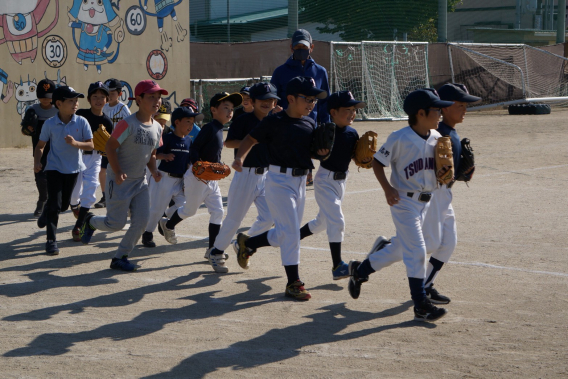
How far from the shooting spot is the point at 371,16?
35.6 metres

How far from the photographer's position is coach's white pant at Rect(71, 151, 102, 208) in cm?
833

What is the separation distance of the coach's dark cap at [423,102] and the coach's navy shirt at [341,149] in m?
1.02

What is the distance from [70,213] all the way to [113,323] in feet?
17.0

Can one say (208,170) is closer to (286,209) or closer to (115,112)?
(286,209)

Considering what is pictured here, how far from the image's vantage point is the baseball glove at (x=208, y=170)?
22.7 ft

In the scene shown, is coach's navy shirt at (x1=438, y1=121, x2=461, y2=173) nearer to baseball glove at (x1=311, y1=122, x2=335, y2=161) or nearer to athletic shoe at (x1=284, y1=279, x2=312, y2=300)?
baseball glove at (x1=311, y1=122, x2=335, y2=161)

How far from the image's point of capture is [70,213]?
32.7ft

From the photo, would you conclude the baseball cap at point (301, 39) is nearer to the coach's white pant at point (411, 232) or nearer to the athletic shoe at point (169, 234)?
the athletic shoe at point (169, 234)

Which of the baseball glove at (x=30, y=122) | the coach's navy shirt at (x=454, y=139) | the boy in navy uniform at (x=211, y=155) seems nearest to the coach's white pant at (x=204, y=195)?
the boy in navy uniform at (x=211, y=155)

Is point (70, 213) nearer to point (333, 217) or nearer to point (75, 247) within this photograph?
point (75, 247)

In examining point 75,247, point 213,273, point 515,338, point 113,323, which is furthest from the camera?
point 75,247

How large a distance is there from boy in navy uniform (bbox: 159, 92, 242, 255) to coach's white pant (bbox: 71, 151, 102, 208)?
55.0 inches

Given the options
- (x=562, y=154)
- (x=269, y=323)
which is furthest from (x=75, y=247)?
(x=562, y=154)

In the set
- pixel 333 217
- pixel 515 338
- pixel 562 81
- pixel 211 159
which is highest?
pixel 562 81
